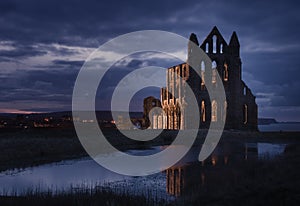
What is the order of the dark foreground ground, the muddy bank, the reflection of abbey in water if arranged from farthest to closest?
the reflection of abbey in water
the muddy bank
the dark foreground ground

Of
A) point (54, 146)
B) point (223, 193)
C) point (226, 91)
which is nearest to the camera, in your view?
point (223, 193)

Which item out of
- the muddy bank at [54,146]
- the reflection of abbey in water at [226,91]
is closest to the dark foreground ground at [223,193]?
the muddy bank at [54,146]

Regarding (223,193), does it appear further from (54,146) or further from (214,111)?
(214,111)

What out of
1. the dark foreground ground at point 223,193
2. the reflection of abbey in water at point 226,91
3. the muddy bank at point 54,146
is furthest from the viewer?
the reflection of abbey in water at point 226,91

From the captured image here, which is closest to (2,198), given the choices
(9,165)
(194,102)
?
(9,165)

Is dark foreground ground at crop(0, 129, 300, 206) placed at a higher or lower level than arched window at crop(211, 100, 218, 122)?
lower

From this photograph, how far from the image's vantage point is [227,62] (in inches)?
1905

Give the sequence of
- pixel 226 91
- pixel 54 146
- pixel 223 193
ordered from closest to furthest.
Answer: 1. pixel 223 193
2. pixel 54 146
3. pixel 226 91

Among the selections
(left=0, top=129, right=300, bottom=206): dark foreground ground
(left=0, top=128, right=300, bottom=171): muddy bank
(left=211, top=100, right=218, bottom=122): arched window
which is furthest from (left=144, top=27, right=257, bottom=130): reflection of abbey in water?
(left=0, top=129, right=300, bottom=206): dark foreground ground

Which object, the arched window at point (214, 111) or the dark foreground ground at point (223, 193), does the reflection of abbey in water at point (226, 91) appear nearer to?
the arched window at point (214, 111)

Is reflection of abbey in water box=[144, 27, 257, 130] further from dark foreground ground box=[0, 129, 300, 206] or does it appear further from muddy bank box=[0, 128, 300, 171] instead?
dark foreground ground box=[0, 129, 300, 206]

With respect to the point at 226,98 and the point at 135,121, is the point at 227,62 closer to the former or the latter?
the point at 226,98

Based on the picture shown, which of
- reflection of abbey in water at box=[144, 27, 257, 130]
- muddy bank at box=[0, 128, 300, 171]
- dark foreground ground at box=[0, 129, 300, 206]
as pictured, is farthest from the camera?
reflection of abbey in water at box=[144, 27, 257, 130]

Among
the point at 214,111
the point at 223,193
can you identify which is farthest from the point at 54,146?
the point at 214,111
